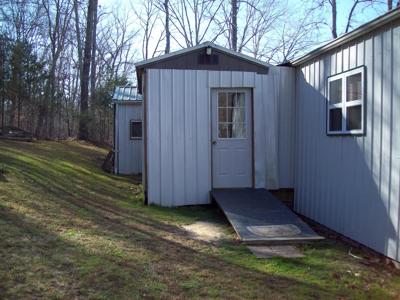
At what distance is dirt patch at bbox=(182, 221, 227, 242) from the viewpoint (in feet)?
20.2

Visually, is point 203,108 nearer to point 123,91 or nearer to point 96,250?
point 96,250

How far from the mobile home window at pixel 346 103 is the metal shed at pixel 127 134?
825 centimetres

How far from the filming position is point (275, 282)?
438 centimetres

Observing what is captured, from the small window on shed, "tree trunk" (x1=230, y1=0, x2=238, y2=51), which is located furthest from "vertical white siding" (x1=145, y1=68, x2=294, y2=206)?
"tree trunk" (x1=230, y1=0, x2=238, y2=51)

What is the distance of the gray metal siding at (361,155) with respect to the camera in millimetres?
5082

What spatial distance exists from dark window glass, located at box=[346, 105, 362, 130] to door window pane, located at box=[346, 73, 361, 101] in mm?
144

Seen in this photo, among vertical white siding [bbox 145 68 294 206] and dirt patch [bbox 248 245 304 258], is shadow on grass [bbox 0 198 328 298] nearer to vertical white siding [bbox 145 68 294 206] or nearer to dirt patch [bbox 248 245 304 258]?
dirt patch [bbox 248 245 304 258]

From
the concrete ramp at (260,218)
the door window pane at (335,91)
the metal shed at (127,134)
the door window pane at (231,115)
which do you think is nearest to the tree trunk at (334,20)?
the metal shed at (127,134)

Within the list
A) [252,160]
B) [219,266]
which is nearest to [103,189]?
[252,160]

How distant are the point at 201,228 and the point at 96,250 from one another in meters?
2.16

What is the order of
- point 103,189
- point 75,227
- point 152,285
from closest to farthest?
point 152,285
point 75,227
point 103,189

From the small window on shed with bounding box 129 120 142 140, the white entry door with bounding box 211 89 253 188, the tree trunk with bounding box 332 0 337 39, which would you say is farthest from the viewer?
the tree trunk with bounding box 332 0 337 39

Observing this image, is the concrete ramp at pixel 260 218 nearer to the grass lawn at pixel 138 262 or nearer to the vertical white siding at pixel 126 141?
the grass lawn at pixel 138 262

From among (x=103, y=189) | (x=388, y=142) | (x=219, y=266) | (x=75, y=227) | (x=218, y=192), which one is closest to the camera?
(x=219, y=266)
